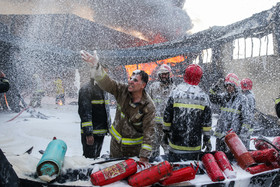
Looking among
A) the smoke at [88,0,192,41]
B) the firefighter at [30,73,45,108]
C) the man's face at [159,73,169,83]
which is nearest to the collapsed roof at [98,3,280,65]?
the firefighter at [30,73,45,108]

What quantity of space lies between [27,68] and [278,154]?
15357mm

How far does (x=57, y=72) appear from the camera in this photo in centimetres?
1642

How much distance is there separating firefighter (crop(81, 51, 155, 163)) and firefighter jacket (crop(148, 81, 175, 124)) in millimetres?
1372

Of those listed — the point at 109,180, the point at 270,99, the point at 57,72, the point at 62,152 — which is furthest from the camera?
the point at 57,72

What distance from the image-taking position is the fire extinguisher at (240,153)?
2066mm

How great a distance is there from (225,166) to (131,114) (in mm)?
1171

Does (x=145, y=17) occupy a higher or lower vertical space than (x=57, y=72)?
higher

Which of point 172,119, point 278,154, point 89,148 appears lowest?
point 89,148

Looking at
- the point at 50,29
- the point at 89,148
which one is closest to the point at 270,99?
the point at 89,148

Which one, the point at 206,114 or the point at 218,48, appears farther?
the point at 218,48

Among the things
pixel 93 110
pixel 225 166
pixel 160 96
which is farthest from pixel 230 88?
pixel 93 110

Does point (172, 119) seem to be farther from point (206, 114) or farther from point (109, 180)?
point (109, 180)

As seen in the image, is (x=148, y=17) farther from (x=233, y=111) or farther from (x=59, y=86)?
(x=233, y=111)

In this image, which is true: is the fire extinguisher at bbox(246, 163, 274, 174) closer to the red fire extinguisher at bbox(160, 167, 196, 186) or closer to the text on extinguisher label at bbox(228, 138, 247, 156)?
the text on extinguisher label at bbox(228, 138, 247, 156)
